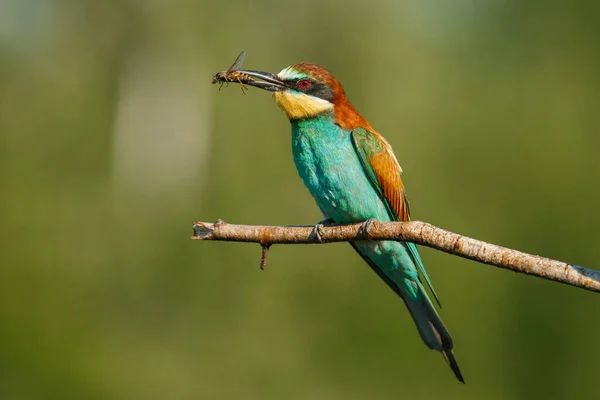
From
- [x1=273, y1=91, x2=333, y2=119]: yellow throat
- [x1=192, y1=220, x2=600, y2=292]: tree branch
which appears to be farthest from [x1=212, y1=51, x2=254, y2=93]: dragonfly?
[x1=192, y1=220, x2=600, y2=292]: tree branch

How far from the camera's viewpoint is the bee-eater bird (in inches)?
143

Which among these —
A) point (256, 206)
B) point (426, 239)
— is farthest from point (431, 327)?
point (256, 206)

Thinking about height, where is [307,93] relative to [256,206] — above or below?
above

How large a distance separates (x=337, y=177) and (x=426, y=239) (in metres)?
1.04

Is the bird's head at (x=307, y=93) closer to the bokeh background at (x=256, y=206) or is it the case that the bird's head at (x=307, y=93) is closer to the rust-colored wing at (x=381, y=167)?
the rust-colored wing at (x=381, y=167)

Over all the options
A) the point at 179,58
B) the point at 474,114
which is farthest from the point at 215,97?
the point at 474,114

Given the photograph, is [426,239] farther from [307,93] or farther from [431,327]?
[307,93]

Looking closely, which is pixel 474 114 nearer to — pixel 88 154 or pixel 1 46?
pixel 88 154

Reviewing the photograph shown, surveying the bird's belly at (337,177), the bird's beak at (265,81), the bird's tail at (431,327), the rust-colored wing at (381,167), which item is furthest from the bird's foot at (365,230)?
the bird's beak at (265,81)

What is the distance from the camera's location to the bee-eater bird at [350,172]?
3631 millimetres

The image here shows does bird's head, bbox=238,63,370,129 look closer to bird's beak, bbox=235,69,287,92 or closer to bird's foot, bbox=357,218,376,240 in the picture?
A: bird's beak, bbox=235,69,287,92

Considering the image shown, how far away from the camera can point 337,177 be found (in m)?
3.64

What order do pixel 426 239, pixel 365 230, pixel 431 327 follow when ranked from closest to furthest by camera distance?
pixel 426 239 → pixel 365 230 → pixel 431 327

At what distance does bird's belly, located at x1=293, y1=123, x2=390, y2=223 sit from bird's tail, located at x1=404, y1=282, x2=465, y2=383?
39 cm
